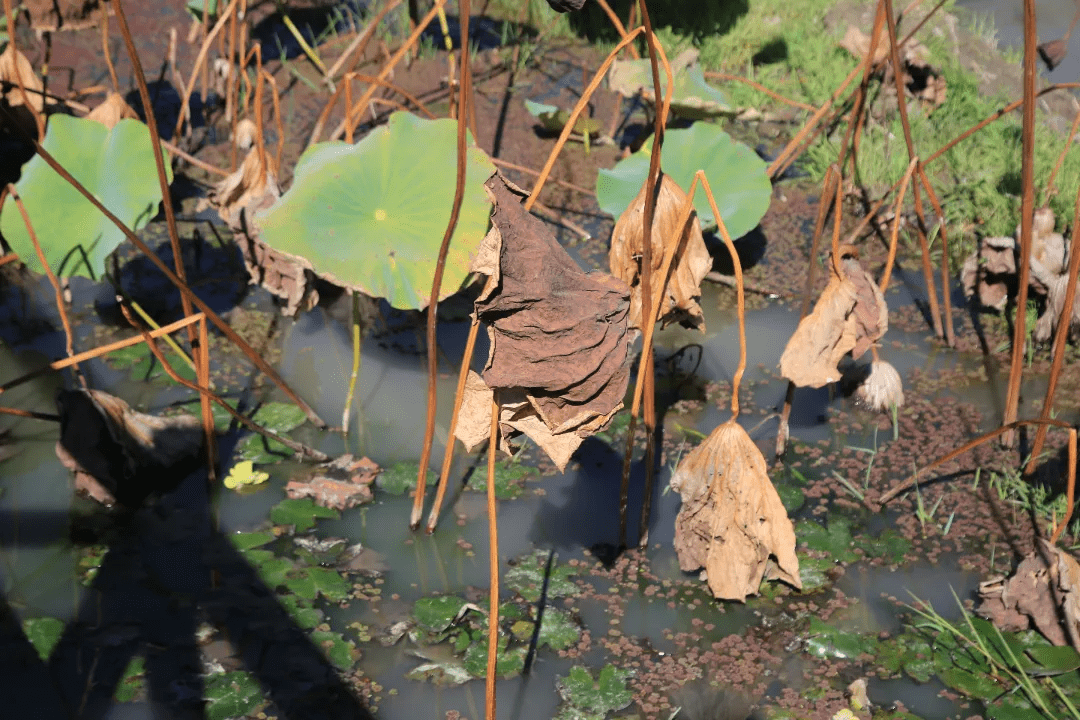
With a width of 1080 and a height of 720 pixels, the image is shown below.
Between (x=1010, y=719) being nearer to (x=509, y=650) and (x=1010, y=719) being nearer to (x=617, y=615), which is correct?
(x=617, y=615)

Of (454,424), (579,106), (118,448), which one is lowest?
(118,448)

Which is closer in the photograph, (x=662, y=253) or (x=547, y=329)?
(x=547, y=329)

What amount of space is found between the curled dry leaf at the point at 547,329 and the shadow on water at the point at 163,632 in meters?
0.88

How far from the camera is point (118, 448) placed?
263 centimetres

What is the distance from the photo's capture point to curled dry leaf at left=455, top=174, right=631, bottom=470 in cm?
163

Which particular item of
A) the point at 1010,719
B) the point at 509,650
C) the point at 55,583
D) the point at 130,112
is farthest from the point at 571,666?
the point at 130,112

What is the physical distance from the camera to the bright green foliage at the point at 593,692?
214 centimetres

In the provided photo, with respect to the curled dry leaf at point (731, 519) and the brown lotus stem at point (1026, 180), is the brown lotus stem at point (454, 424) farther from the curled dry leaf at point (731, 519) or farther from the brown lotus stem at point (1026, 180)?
the brown lotus stem at point (1026, 180)

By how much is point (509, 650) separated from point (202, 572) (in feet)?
2.79

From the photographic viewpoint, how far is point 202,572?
249 centimetres

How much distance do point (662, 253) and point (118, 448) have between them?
1.60 metres

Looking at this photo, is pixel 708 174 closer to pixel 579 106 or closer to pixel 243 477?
pixel 579 106

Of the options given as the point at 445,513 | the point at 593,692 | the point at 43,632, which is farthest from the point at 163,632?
the point at 593,692

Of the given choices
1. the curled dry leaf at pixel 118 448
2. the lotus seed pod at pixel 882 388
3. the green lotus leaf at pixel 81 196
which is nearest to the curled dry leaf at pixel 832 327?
the lotus seed pod at pixel 882 388
